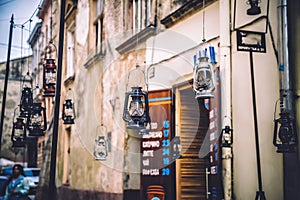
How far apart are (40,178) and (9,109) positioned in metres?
0.85

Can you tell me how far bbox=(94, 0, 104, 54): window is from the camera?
214 inches

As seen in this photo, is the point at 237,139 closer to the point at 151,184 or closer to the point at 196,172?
the point at 196,172

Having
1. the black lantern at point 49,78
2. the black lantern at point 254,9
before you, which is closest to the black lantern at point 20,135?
the black lantern at point 49,78

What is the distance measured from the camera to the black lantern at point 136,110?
3.85 metres

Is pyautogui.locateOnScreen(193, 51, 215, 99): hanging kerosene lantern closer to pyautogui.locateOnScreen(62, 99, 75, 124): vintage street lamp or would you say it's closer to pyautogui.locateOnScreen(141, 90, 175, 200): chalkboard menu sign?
pyautogui.locateOnScreen(141, 90, 175, 200): chalkboard menu sign

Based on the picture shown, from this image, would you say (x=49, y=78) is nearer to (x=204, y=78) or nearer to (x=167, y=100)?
(x=167, y=100)

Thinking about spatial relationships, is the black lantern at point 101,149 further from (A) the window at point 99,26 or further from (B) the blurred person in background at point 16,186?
(A) the window at point 99,26

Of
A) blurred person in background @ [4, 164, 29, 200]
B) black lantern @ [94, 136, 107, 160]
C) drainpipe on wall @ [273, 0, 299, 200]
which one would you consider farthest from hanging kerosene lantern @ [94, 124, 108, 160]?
drainpipe on wall @ [273, 0, 299, 200]

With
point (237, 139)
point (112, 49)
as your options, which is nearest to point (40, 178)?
point (112, 49)

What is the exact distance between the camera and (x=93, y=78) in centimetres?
553

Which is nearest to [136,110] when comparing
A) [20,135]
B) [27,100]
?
[27,100]

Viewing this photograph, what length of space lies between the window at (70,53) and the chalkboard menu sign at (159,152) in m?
1.71

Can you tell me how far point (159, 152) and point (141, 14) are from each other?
138cm

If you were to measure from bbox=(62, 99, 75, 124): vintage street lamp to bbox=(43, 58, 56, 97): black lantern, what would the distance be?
432mm
